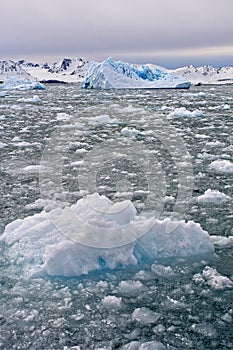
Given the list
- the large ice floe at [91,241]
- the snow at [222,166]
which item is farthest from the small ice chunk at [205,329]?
the snow at [222,166]

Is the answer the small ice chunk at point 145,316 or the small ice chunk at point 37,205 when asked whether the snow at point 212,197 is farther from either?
the small ice chunk at point 145,316

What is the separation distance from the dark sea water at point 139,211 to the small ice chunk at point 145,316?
0.01m

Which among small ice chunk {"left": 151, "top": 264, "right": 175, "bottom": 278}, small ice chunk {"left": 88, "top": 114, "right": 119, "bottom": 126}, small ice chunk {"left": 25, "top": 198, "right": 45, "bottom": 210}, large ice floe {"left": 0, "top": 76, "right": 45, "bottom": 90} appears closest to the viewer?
small ice chunk {"left": 151, "top": 264, "right": 175, "bottom": 278}

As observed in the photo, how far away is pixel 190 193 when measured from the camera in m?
5.29

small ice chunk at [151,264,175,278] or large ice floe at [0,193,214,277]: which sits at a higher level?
large ice floe at [0,193,214,277]

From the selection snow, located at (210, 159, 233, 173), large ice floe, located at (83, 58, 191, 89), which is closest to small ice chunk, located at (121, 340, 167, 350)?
snow, located at (210, 159, 233, 173)

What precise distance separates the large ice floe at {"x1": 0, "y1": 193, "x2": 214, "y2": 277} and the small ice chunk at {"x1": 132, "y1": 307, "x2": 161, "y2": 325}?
64 cm

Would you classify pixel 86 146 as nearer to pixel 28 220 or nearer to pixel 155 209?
pixel 155 209

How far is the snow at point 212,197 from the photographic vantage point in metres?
4.95

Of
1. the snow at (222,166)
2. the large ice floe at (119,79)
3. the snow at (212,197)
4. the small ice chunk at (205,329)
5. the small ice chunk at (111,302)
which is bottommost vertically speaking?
the small ice chunk at (111,302)

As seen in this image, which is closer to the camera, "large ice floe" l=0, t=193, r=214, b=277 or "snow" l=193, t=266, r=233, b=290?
"snow" l=193, t=266, r=233, b=290

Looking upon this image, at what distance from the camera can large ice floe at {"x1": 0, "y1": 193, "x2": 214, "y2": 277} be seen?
10.8 ft

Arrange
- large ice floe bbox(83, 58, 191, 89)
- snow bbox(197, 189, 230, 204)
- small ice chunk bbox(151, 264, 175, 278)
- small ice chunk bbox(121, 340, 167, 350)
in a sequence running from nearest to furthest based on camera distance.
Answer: small ice chunk bbox(121, 340, 167, 350) → small ice chunk bbox(151, 264, 175, 278) → snow bbox(197, 189, 230, 204) → large ice floe bbox(83, 58, 191, 89)

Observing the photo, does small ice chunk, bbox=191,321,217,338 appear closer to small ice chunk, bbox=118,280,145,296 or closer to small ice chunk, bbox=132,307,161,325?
small ice chunk, bbox=132,307,161,325
